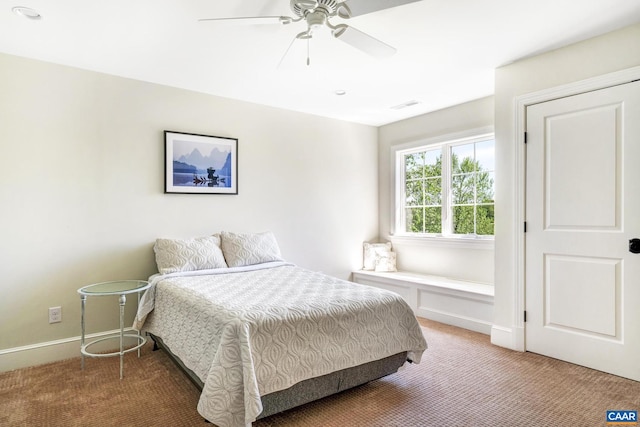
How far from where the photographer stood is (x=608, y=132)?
246 centimetres

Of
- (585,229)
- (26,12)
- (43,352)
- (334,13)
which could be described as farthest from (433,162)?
(43,352)

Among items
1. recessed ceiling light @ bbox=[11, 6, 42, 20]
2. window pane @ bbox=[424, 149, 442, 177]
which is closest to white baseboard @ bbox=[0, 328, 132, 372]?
recessed ceiling light @ bbox=[11, 6, 42, 20]

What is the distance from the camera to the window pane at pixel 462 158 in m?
3.95

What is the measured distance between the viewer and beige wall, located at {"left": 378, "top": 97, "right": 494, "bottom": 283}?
3.75 metres

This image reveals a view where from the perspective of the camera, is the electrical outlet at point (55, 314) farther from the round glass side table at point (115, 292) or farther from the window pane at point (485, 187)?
the window pane at point (485, 187)

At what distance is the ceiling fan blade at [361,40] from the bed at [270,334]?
5.01 ft

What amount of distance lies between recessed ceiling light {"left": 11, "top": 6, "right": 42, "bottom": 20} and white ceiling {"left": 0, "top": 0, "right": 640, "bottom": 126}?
37mm

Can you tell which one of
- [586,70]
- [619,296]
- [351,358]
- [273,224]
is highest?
[586,70]

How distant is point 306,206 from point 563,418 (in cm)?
297

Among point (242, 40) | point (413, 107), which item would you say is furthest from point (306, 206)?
point (242, 40)

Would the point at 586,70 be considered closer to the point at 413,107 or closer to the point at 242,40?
the point at 413,107

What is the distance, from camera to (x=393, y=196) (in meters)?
4.76

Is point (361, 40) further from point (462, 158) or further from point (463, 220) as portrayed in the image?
point (463, 220)

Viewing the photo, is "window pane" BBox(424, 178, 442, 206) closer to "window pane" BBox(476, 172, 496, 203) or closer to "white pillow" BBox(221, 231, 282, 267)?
"window pane" BBox(476, 172, 496, 203)
